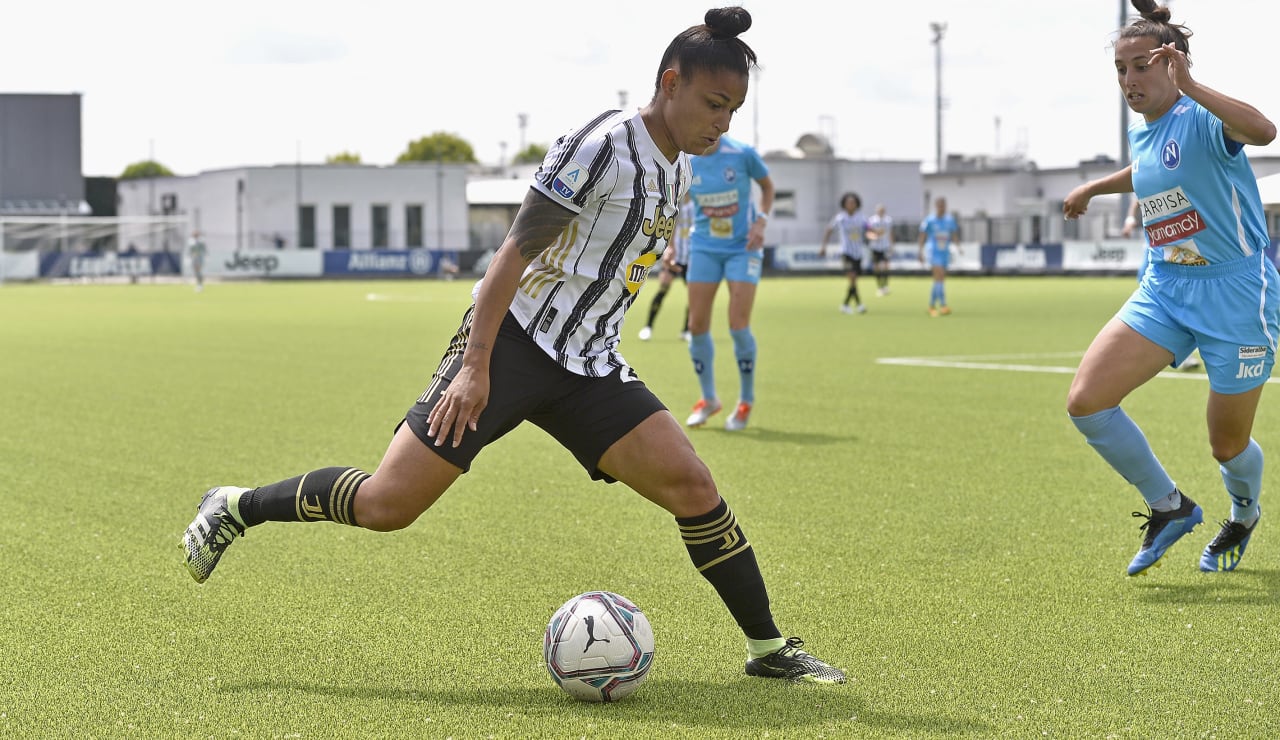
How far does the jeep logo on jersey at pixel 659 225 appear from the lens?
434 centimetres

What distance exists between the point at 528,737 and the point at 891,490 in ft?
14.0

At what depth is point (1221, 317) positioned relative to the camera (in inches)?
221

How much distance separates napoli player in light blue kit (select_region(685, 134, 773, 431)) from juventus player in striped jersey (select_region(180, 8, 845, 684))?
6.11m

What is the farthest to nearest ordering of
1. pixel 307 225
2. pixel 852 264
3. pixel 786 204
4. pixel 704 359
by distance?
pixel 786 204, pixel 307 225, pixel 852 264, pixel 704 359

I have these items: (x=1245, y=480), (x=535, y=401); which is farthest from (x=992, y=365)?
(x=535, y=401)

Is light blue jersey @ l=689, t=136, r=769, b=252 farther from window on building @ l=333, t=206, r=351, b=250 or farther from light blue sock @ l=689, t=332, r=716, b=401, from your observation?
window on building @ l=333, t=206, r=351, b=250

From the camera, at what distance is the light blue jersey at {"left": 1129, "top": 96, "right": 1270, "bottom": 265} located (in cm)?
561

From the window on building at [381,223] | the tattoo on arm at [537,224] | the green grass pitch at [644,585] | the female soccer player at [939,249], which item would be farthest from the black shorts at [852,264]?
the window on building at [381,223]

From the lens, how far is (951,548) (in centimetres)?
641

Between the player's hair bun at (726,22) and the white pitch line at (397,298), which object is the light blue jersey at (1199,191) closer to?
the player's hair bun at (726,22)

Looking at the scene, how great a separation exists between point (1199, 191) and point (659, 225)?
2.42 m

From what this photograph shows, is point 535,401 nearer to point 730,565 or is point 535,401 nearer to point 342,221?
point 730,565

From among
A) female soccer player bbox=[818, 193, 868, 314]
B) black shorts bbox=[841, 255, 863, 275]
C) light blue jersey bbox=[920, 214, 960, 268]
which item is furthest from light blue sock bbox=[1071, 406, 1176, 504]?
black shorts bbox=[841, 255, 863, 275]

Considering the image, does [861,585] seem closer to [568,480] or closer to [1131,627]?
[1131,627]
